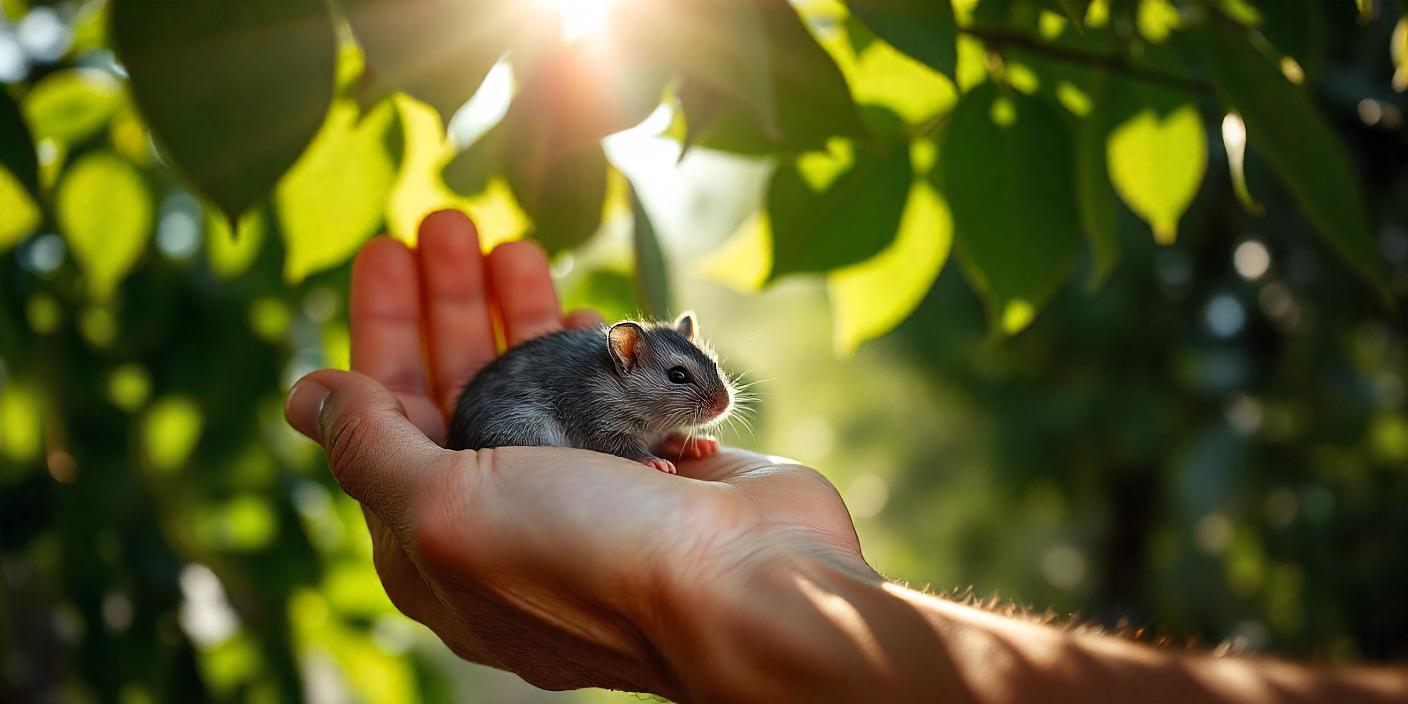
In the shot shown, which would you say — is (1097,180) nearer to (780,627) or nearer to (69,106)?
(780,627)

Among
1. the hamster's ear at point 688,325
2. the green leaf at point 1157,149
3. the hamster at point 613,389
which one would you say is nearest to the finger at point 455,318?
the hamster at point 613,389

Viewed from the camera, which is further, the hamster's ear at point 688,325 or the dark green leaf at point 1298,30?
the hamster's ear at point 688,325

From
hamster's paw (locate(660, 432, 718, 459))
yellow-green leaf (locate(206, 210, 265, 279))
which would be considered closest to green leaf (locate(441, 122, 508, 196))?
yellow-green leaf (locate(206, 210, 265, 279))

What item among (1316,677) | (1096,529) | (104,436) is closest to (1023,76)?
(1316,677)

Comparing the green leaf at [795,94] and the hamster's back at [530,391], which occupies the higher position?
the green leaf at [795,94]

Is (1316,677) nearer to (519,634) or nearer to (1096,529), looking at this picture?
(519,634)

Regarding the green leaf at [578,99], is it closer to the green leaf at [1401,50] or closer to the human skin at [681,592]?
the human skin at [681,592]
